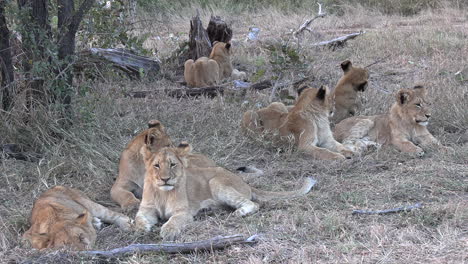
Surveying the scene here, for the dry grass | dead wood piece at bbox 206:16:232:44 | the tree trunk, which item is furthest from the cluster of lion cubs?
dead wood piece at bbox 206:16:232:44

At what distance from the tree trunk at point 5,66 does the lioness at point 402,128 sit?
11.7ft

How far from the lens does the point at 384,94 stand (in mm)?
9281

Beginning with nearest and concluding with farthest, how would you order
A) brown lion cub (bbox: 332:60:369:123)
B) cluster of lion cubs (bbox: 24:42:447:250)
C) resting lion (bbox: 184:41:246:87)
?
cluster of lion cubs (bbox: 24:42:447:250), brown lion cub (bbox: 332:60:369:123), resting lion (bbox: 184:41:246:87)

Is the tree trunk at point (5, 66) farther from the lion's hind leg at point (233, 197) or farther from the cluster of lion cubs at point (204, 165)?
the lion's hind leg at point (233, 197)

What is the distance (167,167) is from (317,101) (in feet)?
9.25

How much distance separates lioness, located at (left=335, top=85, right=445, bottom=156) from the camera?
727 centimetres

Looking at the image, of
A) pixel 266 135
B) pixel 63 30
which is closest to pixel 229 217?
pixel 266 135

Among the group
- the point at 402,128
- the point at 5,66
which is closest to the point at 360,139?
the point at 402,128

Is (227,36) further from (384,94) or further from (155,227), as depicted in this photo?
(155,227)

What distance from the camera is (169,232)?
4926 millimetres

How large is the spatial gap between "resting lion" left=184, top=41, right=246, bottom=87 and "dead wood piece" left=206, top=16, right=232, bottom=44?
74cm

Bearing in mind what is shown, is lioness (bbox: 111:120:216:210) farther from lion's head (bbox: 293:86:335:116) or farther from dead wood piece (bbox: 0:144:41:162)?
lion's head (bbox: 293:86:335:116)

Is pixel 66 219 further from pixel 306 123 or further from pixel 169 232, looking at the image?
pixel 306 123

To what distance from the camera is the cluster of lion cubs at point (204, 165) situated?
16.2ft
